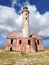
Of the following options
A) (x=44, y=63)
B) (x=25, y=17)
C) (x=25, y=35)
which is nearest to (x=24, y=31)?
(x=25, y=35)

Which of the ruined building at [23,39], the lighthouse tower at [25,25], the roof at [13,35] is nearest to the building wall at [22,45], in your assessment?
the ruined building at [23,39]

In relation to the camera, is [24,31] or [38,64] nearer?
[38,64]

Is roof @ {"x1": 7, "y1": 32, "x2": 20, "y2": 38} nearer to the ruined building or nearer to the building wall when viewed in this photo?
the ruined building

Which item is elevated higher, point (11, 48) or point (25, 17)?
point (25, 17)

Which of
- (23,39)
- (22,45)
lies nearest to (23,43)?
(22,45)

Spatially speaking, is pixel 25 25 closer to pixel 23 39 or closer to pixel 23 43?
pixel 23 39

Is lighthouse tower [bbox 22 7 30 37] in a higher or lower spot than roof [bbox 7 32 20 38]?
higher

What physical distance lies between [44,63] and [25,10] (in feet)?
110

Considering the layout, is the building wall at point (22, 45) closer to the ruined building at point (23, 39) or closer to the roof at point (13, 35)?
the ruined building at point (23, 39)

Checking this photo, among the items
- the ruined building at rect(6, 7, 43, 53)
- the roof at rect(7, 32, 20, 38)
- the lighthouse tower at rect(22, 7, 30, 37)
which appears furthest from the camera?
the roof at rect(7, 32, 20, 38)

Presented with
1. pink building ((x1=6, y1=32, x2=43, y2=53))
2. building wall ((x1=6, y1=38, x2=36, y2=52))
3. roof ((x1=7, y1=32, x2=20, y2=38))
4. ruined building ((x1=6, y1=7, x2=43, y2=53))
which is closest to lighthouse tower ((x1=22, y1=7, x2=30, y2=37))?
ruined building ((x1=6, y1=7, x2=43, y2=53))

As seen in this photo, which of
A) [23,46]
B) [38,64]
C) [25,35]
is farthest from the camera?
[25,35]

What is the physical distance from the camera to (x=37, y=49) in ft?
231

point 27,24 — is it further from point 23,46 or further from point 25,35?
point 23,46
